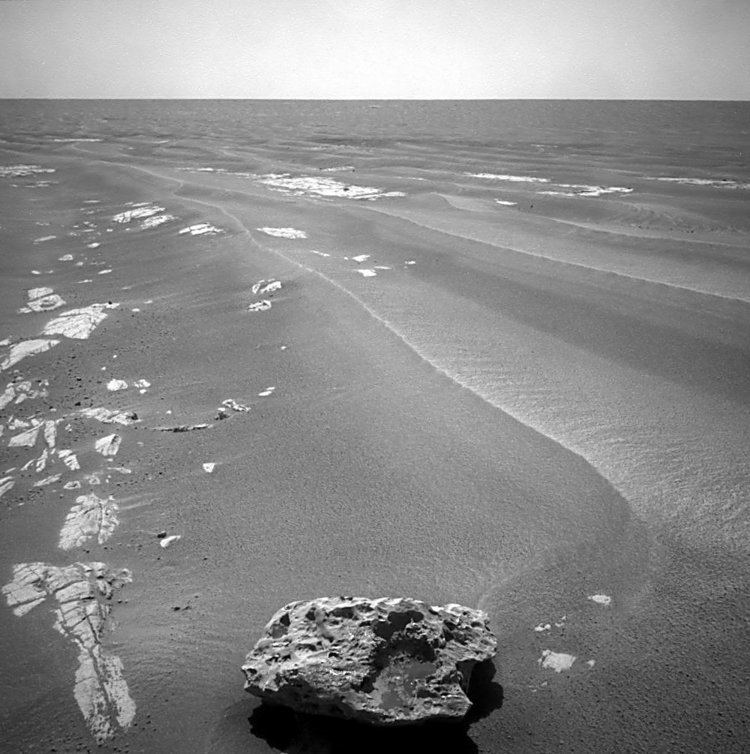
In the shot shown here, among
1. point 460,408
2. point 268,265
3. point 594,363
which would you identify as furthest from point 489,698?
point 268,265

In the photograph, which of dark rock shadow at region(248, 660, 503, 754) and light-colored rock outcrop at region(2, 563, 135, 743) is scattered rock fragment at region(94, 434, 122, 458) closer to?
light-colored rock outcrop at region(2, 563, 135, 743)

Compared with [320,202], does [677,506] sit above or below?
below

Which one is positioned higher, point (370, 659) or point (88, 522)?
point (370, 659)

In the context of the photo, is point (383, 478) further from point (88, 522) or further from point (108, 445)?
point (108, 445)

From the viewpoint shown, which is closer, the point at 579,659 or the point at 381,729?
the point at 381,729

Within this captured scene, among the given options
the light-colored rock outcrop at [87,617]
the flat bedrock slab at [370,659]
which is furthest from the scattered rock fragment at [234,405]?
the flat bedrock slab at [370,659]

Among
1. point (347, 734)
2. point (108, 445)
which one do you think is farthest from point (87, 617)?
point (108, 445)

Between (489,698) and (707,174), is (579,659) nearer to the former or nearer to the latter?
(489,698)
